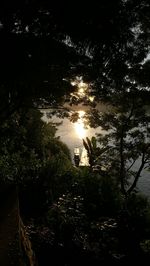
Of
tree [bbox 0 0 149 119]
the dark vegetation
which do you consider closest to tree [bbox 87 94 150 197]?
the dark vegetation

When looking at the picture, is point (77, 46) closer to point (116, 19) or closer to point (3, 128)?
point (116, 19)

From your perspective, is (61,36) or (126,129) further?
(126,129)

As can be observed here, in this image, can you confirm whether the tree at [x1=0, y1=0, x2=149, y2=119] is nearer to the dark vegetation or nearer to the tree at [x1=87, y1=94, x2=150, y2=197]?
the dark vegetation

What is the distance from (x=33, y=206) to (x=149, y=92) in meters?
7.01

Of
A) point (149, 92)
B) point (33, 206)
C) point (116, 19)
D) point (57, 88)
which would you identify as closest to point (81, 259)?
point (33, 206)

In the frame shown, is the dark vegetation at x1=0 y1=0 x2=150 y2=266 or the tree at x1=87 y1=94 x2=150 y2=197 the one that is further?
the tree at x1=87 y1=94 x2=150 y2=197

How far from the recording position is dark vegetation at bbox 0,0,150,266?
789 cm

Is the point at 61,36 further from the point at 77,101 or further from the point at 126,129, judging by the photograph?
the point at 126,129

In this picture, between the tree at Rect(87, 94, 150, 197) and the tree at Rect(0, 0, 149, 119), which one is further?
the tree at Rect(87, 94, 150, 197)

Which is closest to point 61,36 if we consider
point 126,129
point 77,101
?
point 77,101

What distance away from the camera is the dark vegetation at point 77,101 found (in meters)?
7.89

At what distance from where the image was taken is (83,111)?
18484 millimetres

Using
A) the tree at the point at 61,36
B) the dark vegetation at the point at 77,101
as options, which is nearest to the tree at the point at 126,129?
the dark vegetation at the point at 77,101

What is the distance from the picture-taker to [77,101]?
14.6 meters
